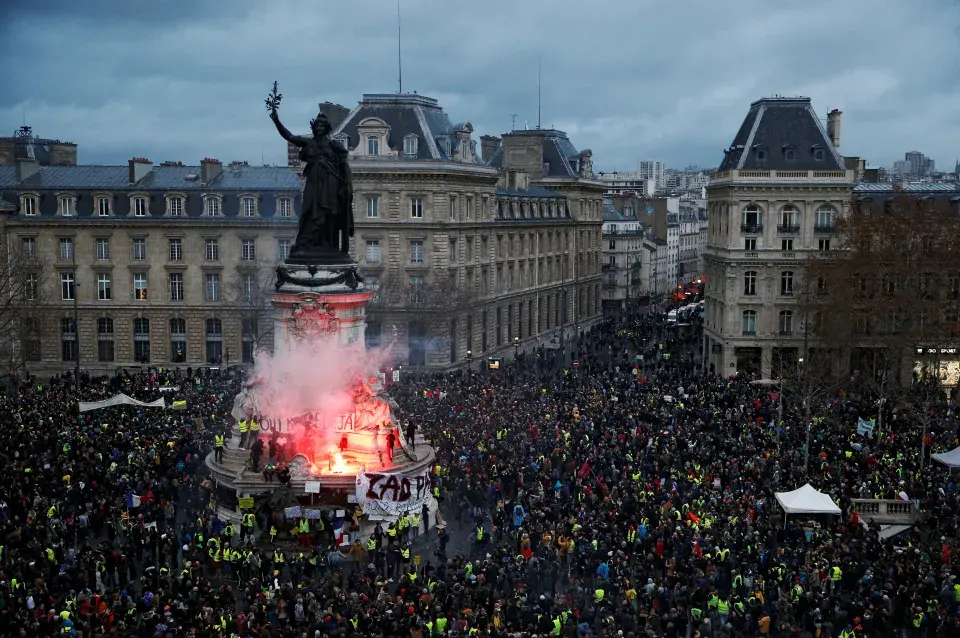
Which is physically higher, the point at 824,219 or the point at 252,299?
the point at 824,219

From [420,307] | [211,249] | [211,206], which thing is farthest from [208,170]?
[420,307]

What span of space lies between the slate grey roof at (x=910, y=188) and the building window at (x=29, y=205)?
53.2m

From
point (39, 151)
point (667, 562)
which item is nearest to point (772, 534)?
point (667, 562)

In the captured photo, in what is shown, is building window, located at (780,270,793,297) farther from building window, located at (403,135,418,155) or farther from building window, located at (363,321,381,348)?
building window, located at (363,321,381,348)

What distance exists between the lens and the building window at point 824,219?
6388 centimetres

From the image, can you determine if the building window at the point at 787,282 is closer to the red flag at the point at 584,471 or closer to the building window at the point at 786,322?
the building window at the point at 786,322

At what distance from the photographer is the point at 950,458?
124ft

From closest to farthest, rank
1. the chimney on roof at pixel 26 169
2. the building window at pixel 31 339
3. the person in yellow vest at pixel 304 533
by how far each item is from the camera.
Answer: the person in yellow vest at pixel 304 533
the building window at pixel 31 339
the chimney on roof at pixel 26 169

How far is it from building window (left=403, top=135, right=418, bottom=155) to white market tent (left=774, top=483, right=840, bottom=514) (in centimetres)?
4003

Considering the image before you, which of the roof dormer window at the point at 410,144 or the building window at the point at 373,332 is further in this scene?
the roof dormer window at the point at 410,144

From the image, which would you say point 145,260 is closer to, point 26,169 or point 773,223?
point 26,169

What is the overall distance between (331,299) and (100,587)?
11390 mm

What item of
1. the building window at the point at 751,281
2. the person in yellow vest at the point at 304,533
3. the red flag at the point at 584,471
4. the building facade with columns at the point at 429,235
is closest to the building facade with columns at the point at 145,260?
the building facade with columns at the point at 429,235

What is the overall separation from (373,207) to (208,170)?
11.9 m
